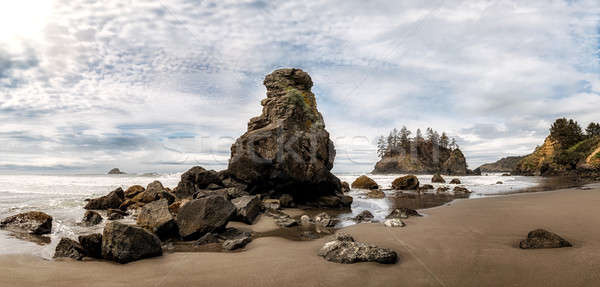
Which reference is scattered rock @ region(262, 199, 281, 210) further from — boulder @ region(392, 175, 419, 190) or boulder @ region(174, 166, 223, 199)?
boulder @ region(392, 175, 419, 190)

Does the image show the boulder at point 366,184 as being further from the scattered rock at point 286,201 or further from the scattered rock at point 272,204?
the scattered rock at point 272,204

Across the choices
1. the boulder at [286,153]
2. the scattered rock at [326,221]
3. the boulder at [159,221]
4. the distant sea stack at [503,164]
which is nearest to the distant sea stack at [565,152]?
the boulder at [286,153]

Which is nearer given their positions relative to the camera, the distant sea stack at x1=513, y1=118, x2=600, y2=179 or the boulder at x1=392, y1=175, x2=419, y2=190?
the boulder at x1=392, y1=175, x2=419, y2=190

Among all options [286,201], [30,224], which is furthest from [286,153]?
[30,224]

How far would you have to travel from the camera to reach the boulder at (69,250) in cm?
557

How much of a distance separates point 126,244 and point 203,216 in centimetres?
273

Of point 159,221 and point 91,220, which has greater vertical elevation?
point 159,221

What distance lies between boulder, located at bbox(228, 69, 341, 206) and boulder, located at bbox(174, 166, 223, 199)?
1.02m

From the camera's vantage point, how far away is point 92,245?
→ 5.62m

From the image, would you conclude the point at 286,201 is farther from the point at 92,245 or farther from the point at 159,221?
the point at 92,245

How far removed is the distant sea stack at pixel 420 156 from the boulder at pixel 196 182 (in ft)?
243

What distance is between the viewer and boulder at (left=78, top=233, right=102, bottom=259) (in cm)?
561

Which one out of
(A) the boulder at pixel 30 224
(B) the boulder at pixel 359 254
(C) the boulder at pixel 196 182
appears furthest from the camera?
(C) the boulder at pixel 196 182

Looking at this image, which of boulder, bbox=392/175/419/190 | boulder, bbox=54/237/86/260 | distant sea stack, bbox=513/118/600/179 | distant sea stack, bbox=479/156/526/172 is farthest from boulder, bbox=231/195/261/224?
distant sea stack, bbox=479/156/526/172
